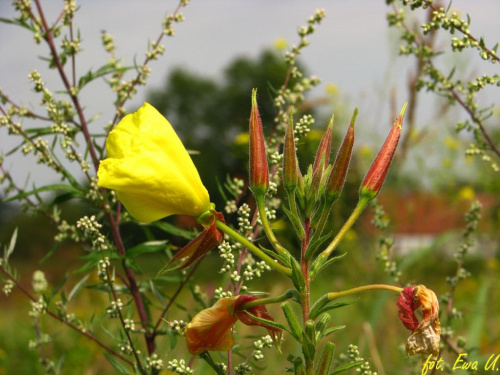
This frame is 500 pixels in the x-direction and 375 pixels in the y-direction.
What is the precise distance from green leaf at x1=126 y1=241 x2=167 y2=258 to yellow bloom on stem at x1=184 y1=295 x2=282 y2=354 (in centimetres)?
60

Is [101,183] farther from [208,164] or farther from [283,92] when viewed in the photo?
[208,164]

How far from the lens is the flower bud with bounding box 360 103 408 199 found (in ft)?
3.69

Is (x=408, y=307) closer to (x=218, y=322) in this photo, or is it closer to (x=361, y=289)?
(x=361, y=289)

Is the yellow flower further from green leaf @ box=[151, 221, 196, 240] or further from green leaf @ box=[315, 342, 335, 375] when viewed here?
green leaf @ box=[151, 221, 196, 240]

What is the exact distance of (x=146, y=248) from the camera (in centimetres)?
176

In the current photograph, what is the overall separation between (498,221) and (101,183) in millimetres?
4531

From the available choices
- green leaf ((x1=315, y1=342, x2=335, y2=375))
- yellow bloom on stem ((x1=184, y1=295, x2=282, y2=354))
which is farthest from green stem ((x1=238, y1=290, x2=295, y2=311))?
green leaf ((x1=315, y1=342, x2=335, y2=375))

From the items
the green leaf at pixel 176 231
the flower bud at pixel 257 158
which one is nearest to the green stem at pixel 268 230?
the flower bud at pixel 257 158

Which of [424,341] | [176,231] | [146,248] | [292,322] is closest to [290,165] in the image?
[292,322]

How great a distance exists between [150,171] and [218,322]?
0.30 meters

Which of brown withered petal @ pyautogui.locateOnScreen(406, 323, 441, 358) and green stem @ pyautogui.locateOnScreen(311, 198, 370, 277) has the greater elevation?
green stem @ pyautogui.locateOnScreen(311, 198, 370, 277)

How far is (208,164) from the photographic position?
3128cm

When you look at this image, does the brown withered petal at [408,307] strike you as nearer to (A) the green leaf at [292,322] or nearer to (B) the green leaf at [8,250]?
(A) the green leaf at [292,322]

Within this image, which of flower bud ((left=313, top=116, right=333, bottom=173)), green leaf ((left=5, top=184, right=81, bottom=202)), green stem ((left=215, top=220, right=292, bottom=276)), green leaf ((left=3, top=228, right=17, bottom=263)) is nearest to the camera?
green stem ((left=215, top=220, right=292, bottom=276))
